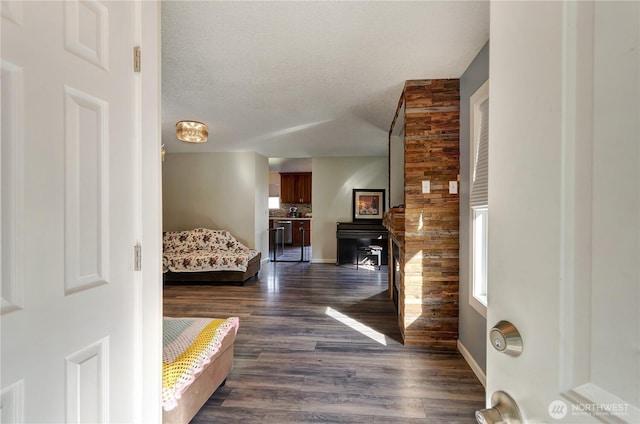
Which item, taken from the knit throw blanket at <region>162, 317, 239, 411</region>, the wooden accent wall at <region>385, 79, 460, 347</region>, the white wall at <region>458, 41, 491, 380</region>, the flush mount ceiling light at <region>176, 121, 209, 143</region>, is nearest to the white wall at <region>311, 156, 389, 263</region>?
the flush mount ceiling light at <region>176, 121, 209, 143</region>

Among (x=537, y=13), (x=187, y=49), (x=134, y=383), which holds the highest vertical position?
(x=187, y=49)

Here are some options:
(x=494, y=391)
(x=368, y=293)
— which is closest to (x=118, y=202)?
(x=494, y=391)

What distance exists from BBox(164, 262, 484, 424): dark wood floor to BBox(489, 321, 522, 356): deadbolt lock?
1493 millimetres

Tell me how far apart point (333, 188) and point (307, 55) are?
4.42 meters

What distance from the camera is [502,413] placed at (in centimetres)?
53

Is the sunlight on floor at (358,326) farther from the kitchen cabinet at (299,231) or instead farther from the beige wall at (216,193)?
the kitchen cabinet at (299,231)

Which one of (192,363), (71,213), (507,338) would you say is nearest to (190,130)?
(192,363)

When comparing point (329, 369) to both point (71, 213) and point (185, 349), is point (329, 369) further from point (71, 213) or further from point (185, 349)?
point (71, 213)

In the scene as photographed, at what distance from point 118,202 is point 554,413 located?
1.20m

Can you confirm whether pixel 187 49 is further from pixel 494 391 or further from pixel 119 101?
pixel 494 391

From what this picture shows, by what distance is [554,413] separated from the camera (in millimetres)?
440

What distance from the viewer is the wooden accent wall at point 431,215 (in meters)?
2.55

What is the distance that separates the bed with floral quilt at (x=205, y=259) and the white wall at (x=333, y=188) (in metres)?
1.67

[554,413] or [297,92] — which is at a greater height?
[297,92]
